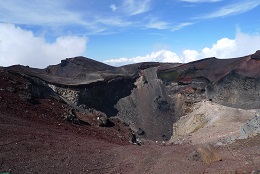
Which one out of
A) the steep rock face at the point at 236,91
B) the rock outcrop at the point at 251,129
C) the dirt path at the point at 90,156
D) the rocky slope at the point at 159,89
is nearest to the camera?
the dirt path at the point at 90,156

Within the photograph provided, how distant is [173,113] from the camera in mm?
46312

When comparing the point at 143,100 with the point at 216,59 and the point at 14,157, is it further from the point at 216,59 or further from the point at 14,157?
the point at 14,157

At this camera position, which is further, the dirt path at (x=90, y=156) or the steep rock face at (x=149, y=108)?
the steep rock face at (x=149, y=108)

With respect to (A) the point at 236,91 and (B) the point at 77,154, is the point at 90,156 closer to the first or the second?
(B) the point at 77,154

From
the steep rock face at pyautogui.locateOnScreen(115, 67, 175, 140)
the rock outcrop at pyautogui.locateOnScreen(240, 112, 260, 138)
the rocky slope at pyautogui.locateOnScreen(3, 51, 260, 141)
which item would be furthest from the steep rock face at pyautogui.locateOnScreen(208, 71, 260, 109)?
the rock outcrop at pyautogui.locateOnScreen(240, 112, 260, 138)

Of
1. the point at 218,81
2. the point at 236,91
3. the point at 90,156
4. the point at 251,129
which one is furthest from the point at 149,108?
the point at 90,156

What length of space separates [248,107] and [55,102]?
23.9 metres

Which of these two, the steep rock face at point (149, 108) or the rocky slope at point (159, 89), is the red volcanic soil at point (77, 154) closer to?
the rocky slope at point (159, 89)

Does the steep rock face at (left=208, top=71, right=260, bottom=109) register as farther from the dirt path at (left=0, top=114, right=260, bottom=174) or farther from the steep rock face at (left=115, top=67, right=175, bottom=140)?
the dirt path at (left=0, top=114, right=260, bottom=174)

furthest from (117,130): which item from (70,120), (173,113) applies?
(173,113)

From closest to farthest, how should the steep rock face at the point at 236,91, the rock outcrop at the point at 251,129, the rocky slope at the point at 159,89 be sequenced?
the rock outcrop at the point at 251,129, the rocky slope at the point at 159,89, the steep rock face at the point at 236,91

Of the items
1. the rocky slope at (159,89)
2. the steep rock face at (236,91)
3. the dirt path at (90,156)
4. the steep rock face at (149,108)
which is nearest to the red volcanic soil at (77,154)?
the dirt path at (90,156)

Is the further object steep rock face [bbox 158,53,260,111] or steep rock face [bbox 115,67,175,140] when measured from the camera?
steep rock face [bbox 158,53,260,111]

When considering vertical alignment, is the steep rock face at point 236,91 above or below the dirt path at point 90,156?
above
